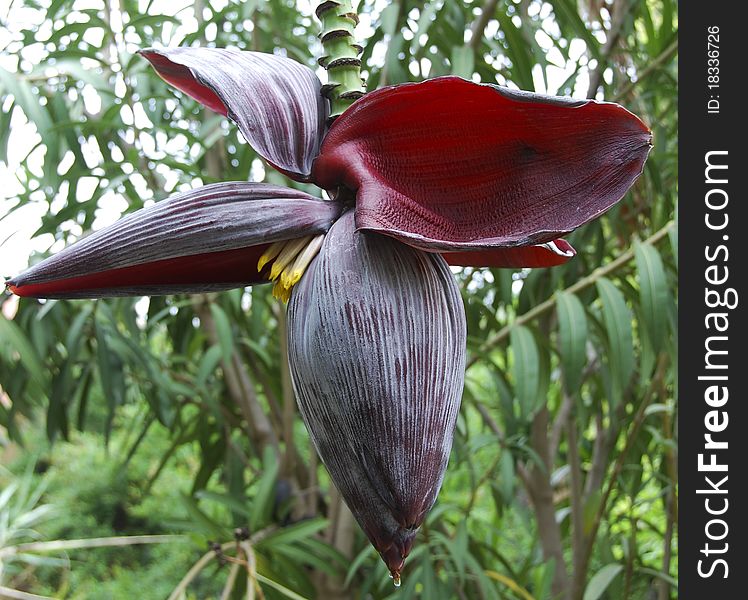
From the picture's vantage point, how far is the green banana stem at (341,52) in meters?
0.23

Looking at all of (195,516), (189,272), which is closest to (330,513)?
(195,516)

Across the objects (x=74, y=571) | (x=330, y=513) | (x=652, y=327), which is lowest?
(x=74, y=571)

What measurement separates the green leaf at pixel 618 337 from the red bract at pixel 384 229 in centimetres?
50

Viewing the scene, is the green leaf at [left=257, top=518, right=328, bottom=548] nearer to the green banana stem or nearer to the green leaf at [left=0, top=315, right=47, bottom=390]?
the green leaf at [left=0, top=315, right=47, bottom=390]

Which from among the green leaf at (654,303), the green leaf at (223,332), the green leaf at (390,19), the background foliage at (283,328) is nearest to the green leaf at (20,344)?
the background foliage at (283,328)

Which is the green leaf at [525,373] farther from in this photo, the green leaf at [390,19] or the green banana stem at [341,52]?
the green banana stem at [341,52]

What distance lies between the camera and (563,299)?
0.72 metres

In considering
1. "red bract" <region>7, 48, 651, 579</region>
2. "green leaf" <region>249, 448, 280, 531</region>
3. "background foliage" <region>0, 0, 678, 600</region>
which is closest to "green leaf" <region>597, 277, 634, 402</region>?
"background foliage" <region>0, 0, 678, 600</region>

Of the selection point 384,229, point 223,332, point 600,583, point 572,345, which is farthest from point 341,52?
point 600,583

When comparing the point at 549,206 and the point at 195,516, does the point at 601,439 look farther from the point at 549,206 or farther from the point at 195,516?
the point at 549,206

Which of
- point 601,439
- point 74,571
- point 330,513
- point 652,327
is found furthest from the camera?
point 74,571

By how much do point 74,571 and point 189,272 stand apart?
3.02 m

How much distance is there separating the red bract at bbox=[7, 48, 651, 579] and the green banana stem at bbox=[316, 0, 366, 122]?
0.01 m

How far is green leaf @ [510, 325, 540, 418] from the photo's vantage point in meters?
0.70
